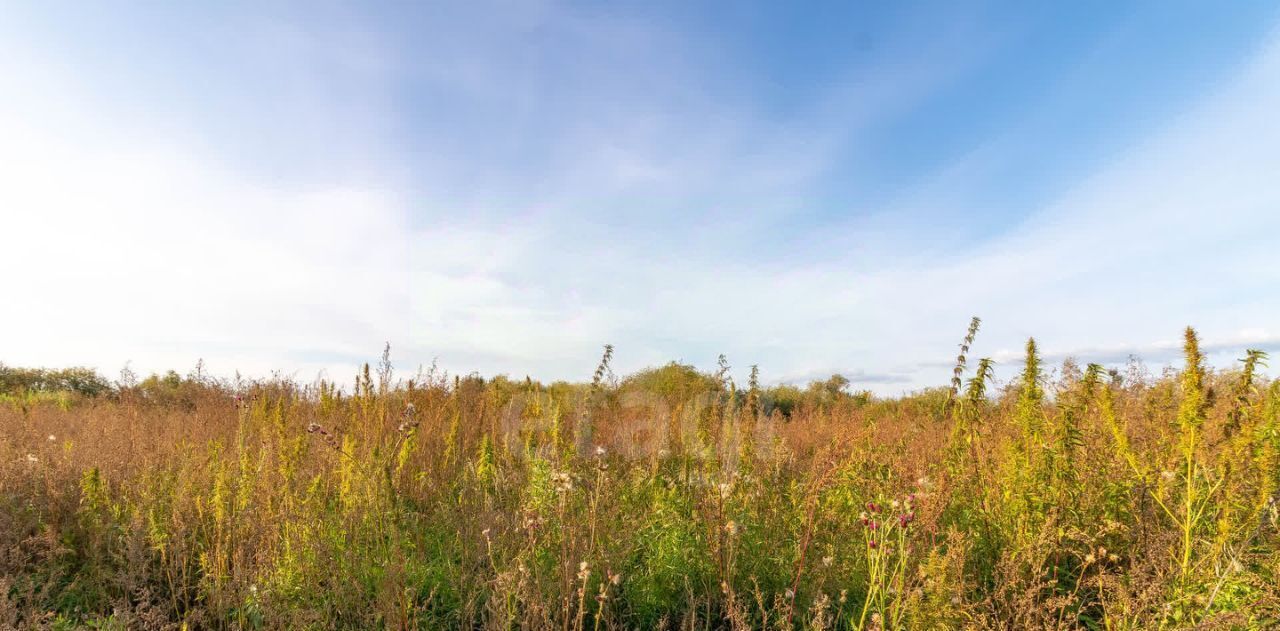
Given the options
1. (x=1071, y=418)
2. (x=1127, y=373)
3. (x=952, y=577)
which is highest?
(x=1127, y=373)

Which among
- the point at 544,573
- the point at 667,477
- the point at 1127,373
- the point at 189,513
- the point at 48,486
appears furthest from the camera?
the point at 1127,373

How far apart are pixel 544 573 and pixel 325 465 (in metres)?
2.41

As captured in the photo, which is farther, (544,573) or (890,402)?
(890,402)

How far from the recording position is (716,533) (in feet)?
11.0

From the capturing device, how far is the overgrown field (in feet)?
9.16

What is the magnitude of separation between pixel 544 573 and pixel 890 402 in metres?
15.2

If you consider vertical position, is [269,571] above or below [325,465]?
below

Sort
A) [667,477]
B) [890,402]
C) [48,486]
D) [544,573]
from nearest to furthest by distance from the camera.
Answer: [544,573]
[48,486]
[667,477]
[890,402]

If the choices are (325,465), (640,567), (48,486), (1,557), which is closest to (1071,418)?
(640,567)

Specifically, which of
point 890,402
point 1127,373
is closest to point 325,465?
point 1127,373

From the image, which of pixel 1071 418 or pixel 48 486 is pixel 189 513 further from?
pixel 1071 418

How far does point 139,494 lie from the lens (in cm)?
500

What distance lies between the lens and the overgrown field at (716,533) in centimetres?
279

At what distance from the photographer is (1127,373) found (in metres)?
5.99
